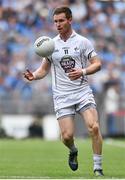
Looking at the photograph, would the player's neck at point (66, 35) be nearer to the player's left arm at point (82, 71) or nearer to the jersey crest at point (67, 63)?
the jersey crest at point (67, 63)

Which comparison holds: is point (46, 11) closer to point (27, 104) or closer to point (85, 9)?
point (85, 9)

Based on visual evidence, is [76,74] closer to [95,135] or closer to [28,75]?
[28,75]

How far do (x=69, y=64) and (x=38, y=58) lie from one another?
18.3 meters

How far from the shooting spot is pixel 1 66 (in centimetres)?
2762

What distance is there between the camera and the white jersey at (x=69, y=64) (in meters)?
9.75

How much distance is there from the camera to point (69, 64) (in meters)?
9.72

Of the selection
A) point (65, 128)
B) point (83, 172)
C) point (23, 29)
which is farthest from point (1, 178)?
point (23, 29)

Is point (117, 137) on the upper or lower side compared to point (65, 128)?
lower

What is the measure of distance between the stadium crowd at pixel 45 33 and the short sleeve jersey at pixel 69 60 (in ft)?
56.8

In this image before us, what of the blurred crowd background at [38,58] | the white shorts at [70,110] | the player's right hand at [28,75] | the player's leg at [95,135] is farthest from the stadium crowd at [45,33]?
the player's leg at [95,135]

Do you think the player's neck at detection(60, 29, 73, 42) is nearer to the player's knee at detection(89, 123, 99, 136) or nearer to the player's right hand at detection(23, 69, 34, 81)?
the player's right hand at detection(23, 69, 34, 81)

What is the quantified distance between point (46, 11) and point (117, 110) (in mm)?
5225

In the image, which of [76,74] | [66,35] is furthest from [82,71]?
[66,35]

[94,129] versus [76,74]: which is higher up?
[76,74]
